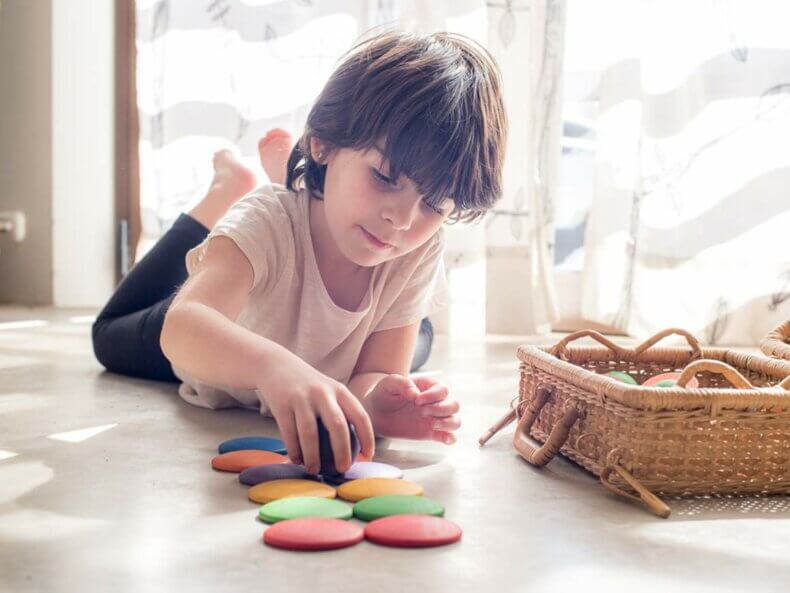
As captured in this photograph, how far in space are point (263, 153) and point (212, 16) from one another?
3.55 feet

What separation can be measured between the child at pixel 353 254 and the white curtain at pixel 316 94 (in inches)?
40.0

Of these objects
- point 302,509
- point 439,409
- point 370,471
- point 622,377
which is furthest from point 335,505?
point 622,377

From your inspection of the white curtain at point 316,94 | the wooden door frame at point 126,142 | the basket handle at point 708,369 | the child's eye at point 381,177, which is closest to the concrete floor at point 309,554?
the basket handle at point 708,369

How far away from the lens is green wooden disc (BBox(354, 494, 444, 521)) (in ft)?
2.76

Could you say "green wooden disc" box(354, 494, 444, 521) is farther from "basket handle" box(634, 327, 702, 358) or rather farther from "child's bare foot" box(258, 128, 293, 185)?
"child's bare foot" box(258, 128, 293, 185)

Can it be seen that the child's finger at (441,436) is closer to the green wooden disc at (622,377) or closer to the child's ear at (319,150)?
the green wooden disc at (622,377)

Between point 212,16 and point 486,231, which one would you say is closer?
point 486,231

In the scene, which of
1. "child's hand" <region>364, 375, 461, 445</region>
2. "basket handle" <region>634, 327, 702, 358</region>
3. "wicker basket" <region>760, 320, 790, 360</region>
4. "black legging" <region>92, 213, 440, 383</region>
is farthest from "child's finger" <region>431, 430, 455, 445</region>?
"black legging" <region>92, 213, 440, 383</region>

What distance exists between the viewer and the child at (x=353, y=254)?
978 mm

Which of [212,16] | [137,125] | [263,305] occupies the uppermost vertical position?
[212,16]

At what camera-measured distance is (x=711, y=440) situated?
952 mm

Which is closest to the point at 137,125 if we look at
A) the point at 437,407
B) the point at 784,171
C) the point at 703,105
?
the point at 703,105

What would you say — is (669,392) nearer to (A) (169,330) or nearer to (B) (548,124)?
(A) (169,330)

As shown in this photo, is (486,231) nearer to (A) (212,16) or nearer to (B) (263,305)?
(A) (212,16)
